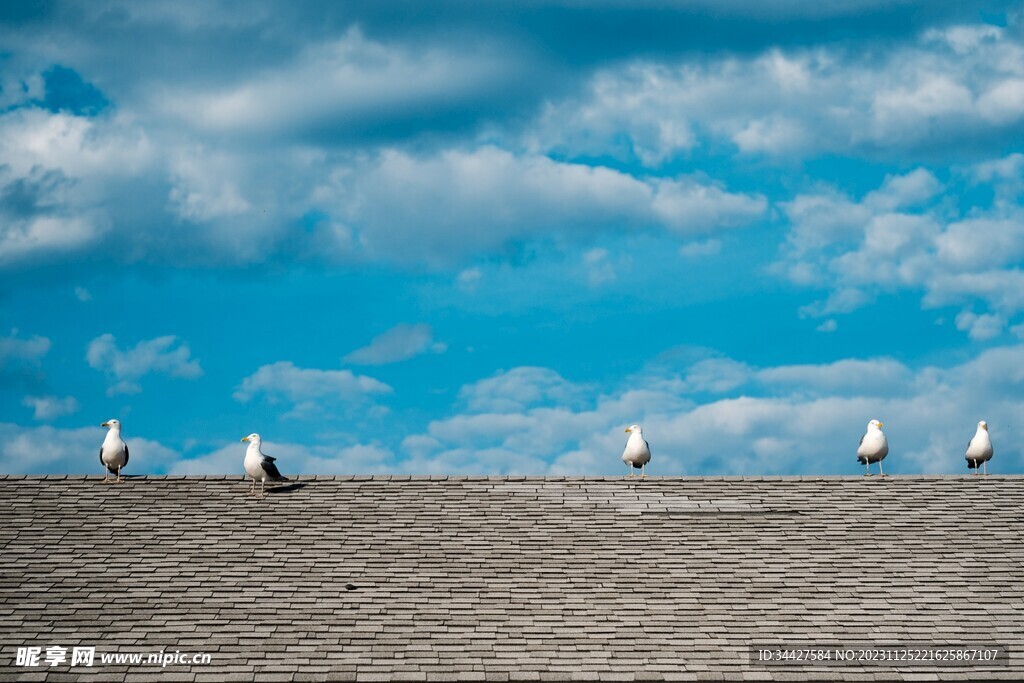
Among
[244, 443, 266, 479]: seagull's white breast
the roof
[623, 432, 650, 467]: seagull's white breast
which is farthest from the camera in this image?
[623, 432, 650, 467]: seagull's white breast

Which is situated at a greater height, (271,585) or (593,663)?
(271,585)

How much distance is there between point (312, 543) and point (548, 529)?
450 cm

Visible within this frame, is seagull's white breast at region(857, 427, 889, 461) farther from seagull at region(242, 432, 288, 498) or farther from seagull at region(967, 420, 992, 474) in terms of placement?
seagull at region(242, 432, 288, 498)

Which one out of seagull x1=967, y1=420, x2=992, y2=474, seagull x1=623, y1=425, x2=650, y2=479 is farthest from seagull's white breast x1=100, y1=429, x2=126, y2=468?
seagull x1=967, y1=420, x2=992, y2=474

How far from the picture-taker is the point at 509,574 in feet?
81.0

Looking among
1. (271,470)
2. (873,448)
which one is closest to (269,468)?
(271,470)

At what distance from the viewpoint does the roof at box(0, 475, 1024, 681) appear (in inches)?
867

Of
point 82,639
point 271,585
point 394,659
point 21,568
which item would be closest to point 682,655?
point 394,659

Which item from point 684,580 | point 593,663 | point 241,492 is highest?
point 241,492

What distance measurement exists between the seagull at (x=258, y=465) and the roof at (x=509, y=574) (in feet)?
1.10

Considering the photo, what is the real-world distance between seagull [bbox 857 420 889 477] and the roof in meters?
0.78

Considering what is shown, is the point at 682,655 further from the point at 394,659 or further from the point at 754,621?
the point at 394,659

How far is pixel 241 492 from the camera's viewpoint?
28.0m

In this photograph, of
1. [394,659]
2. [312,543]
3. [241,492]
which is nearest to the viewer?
[394,659]
